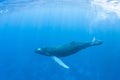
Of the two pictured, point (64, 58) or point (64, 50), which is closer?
point (64, 50)

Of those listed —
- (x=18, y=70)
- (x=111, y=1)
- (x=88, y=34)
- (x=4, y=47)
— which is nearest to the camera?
(x=111, y=1)

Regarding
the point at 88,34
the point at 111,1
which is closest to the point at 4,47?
the point at 88,34

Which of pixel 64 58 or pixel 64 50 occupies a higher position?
pixel 64 50

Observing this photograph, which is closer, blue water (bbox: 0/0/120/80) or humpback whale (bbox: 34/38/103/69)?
humpback whale (bbox: 34/38/103/69)

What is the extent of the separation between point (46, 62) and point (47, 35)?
30.9 m

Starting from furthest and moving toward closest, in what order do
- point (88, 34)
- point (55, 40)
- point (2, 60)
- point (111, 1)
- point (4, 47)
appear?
point (55, 40)
point (88, 34)
point (4, 47)
point (2, 60)
point (111, 1)

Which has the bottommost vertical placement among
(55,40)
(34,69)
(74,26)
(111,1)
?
(55,40)

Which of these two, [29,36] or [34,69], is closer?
[34,69]

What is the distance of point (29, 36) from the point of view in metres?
64.9

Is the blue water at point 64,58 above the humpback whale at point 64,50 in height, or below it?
below

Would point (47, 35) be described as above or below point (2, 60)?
below

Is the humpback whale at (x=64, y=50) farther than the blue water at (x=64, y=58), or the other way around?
the blue water at (x=64, y=58)

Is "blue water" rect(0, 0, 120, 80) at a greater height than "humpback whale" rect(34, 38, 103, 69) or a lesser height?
lesser

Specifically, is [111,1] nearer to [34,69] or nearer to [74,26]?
[34,69]
